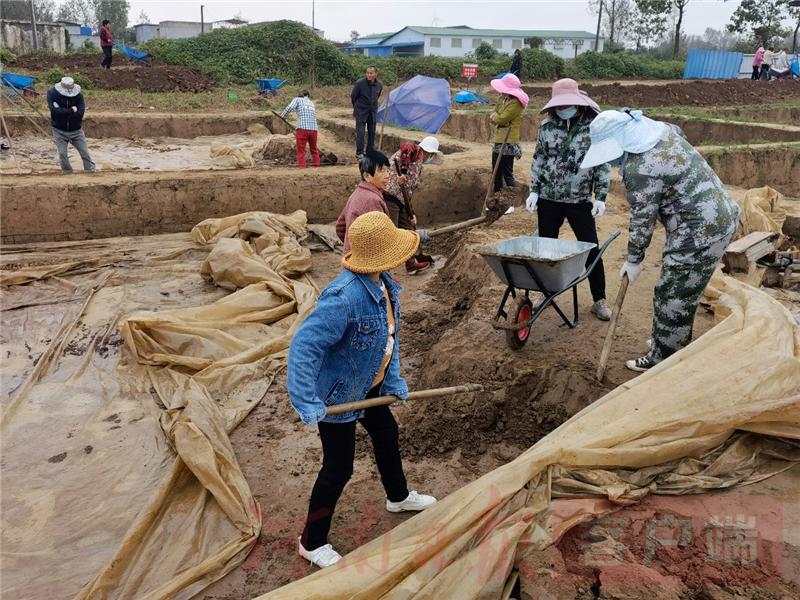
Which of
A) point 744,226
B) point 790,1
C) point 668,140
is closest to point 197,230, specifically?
point 668,140

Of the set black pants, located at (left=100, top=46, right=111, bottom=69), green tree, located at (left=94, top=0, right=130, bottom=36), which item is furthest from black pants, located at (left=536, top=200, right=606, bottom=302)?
green tree, located at (left=94, top=0, right=130, bottom=36)

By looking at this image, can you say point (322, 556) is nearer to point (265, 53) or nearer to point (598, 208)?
point (598, 208)

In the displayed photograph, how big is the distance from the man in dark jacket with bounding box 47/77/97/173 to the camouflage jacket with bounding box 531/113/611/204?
23.2 feet

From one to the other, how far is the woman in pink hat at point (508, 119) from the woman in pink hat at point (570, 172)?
106 inches

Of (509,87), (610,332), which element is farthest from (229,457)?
(509,87)

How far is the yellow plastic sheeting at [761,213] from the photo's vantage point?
7012mm

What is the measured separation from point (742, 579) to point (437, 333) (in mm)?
3405

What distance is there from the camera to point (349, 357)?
2.64m

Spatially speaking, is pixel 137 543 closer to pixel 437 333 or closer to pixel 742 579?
pixel 742 579

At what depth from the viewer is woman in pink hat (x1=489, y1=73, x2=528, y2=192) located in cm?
738

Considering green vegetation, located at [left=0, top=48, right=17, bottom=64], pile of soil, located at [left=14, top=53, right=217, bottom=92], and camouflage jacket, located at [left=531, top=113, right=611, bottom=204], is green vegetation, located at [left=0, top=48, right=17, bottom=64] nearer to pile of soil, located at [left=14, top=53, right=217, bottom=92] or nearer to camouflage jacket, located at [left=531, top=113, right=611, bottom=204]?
pile of soil, located at [left=14, top=53, right=217, bottom=92]

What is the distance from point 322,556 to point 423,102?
8.91m

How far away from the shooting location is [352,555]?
2.58 m

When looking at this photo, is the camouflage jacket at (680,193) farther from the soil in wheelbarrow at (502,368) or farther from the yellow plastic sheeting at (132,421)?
the yellow plastic sheeting at (132,421)
